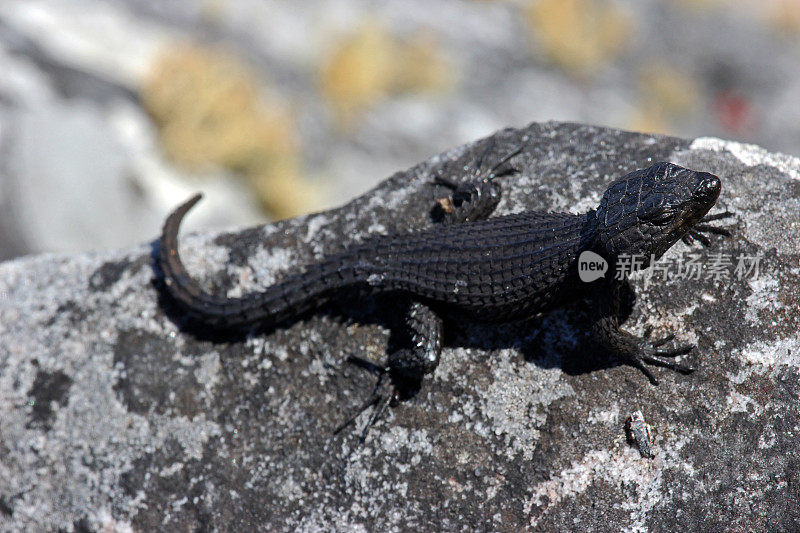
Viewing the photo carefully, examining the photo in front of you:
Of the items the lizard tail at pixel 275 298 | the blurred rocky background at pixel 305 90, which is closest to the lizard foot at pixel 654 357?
the lizard tail at pixel 275 298

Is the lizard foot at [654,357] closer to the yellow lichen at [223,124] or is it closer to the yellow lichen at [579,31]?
the yellow lichen at [223,124]

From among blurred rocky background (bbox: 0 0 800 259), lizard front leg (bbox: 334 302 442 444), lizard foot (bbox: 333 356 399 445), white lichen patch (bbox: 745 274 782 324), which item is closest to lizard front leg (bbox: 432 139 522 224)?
lizard front leg (bbox: 334 302 442 444)

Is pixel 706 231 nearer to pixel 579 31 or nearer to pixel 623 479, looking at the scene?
pixel 623 479

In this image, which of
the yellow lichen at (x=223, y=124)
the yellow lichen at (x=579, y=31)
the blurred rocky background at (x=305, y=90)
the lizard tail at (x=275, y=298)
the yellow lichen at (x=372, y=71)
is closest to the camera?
the lizard tail at (x=275, y=298)

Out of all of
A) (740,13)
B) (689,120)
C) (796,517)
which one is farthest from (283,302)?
(740,13)

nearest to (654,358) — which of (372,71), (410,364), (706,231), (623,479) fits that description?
(623,479)

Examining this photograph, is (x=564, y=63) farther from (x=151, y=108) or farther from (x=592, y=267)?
(x=592, y=267)

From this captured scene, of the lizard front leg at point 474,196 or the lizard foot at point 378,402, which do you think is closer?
the lizard foot at point 378,402

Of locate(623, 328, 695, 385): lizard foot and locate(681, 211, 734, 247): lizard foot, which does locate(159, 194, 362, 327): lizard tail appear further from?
locate(681, 211, 734, 247): lizard foot

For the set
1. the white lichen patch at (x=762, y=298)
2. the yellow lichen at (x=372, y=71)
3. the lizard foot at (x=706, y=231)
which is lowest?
the white lichen patch at (x=762, y=298)
